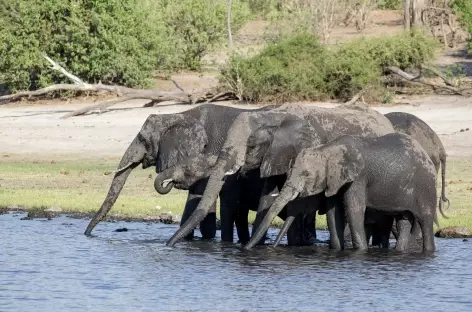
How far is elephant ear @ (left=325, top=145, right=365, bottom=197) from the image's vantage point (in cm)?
1344

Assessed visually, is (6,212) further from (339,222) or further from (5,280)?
(339,222)

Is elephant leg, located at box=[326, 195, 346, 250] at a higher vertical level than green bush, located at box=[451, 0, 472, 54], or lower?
lower

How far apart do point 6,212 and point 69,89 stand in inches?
439

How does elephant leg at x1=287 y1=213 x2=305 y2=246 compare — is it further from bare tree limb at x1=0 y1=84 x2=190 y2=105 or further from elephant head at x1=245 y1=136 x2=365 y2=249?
bare tree limb at x1=0 y1=84 x2=190 y2=105

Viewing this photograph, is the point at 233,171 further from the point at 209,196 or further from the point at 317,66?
the point at 317,66

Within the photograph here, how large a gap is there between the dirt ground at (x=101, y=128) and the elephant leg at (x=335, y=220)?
7850mm

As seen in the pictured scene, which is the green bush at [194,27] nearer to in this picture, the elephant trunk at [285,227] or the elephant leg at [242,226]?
the elephant leg at [242,226]

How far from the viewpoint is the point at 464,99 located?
26094mm

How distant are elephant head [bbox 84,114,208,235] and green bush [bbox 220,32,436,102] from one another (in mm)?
11529

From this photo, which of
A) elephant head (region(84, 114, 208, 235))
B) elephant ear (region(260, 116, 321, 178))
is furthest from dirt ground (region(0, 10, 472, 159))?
elephant ear (region(260, 116, 321, 178))

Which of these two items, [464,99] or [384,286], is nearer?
[384,286]

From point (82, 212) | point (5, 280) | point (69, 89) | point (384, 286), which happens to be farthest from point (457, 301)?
point (69, 89)

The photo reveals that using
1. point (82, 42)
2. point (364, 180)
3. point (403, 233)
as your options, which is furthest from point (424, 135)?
point (82, 42)

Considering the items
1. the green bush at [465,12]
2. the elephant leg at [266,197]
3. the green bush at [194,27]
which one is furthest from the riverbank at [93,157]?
the green bush at [194,27]
